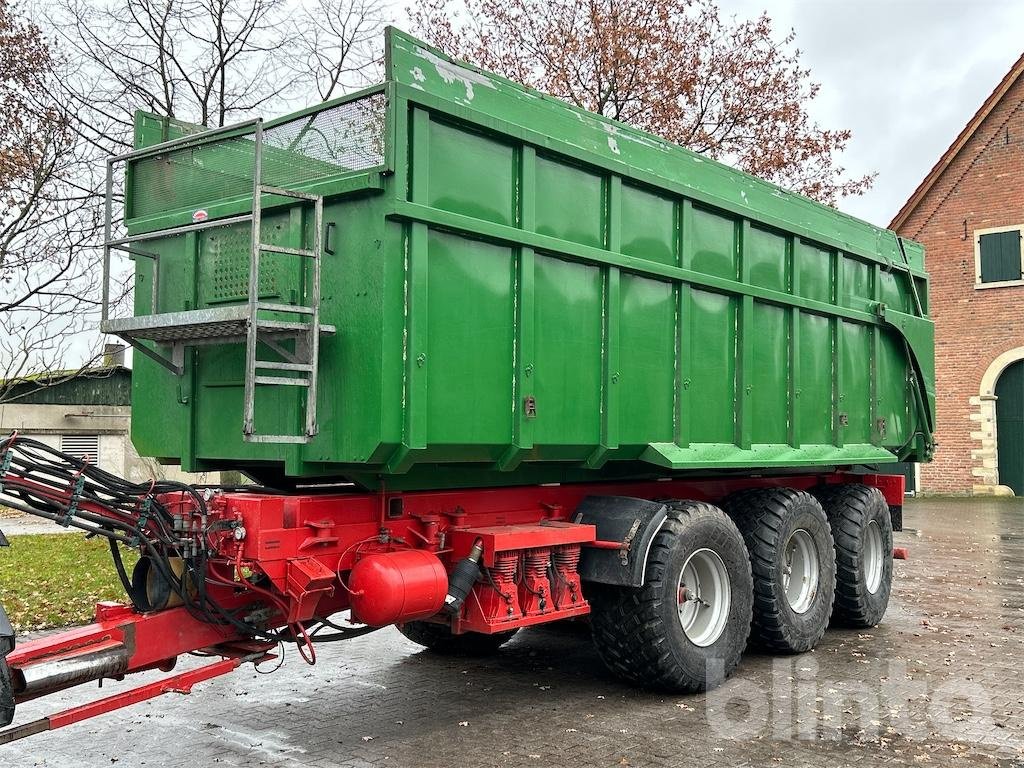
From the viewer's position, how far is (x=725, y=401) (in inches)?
280

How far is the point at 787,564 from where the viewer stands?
763 cm

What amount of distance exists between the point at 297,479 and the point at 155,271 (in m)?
1.42

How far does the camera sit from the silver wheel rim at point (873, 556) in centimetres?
871

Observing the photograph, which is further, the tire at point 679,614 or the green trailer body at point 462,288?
the tire at point 679,614

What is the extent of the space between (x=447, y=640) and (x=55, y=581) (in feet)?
16.8

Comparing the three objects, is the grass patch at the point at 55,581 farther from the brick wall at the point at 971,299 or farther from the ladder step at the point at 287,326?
the brick wall at the point at 971,299

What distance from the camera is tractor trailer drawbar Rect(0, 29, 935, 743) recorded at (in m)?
4.79

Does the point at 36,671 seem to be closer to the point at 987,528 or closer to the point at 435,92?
the point at 435,92

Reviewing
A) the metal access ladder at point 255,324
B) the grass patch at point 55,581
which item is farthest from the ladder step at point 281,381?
the grass patch at point 55,581

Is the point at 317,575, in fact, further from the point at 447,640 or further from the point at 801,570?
the point at 801,570

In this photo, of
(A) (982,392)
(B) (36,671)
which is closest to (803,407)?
(B) (36,671)

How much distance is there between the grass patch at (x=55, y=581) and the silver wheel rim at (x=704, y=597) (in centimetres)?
505

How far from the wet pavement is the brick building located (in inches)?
719

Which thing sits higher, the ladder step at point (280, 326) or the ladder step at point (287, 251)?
the ladder step at point (287, 251)
